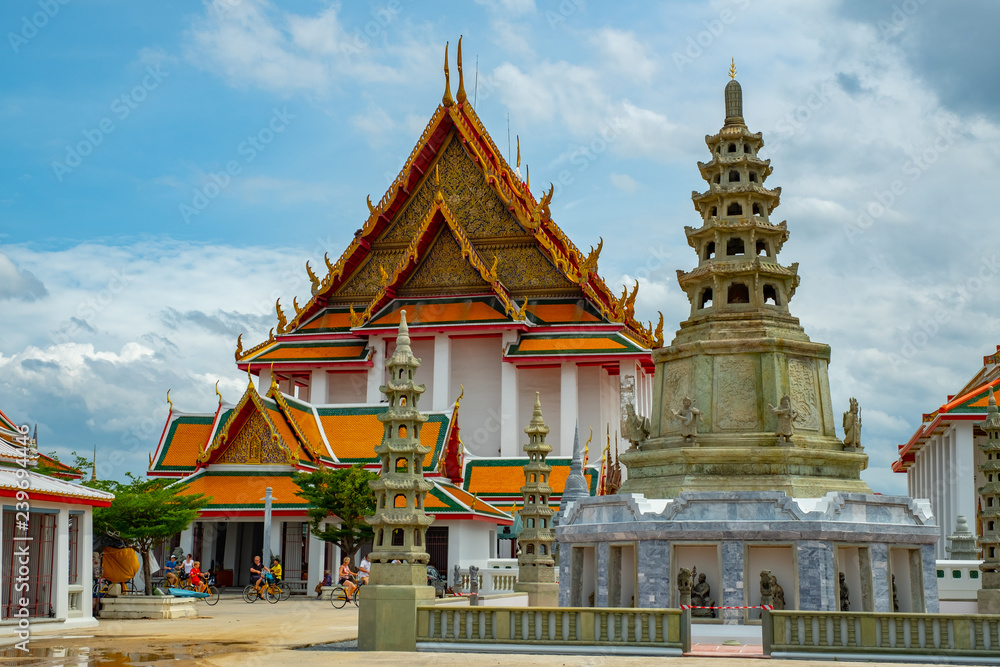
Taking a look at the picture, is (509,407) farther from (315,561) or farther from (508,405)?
(315,561)

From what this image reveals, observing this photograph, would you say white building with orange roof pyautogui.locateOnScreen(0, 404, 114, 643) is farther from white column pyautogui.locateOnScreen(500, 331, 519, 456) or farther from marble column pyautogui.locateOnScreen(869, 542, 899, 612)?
white column pyautogui.locateOnScreen(500, 331, 519, 456)

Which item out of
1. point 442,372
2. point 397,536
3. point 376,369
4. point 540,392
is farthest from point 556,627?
point 376,369

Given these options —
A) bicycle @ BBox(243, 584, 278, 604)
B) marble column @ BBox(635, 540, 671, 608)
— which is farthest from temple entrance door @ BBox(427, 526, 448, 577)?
marble column @ BBox(635, 540, 671, 608)

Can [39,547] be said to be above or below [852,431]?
below

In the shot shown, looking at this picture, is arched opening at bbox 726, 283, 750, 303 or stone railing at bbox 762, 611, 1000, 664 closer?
stone railing at bbox 762, 611, 1000, 664

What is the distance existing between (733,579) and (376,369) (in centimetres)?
2332

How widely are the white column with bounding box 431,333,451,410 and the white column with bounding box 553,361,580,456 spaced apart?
369cm

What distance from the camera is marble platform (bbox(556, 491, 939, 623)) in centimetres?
1588

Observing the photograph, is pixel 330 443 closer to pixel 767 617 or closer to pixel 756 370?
pixel 756 370

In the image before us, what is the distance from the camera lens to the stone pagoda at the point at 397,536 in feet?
47.6

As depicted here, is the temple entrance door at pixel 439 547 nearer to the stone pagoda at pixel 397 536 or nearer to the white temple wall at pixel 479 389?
the white temple wall at pixel 479 389

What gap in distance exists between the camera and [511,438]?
121ft

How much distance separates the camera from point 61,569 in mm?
18016

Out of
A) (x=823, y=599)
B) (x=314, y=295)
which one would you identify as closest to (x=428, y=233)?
(x=314, y=295)
